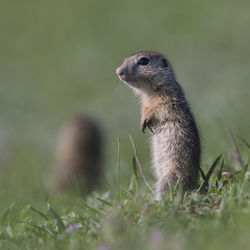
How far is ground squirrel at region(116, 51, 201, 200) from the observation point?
14.8 feet

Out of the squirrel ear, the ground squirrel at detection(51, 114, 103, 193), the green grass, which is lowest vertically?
the ground squirrel at detection(51, 114, 103, 193)

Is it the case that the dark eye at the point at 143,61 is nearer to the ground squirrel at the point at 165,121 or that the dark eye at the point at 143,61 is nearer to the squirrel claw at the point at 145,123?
the ground squirrel at the point at 165,121

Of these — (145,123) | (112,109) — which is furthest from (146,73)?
(112,109)

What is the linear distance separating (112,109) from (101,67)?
360 cm

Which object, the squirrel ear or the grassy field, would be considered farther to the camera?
the squirrel ear

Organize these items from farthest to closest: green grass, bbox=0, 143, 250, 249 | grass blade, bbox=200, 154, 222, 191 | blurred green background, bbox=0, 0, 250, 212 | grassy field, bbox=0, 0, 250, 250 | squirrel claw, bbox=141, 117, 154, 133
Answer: blurred green background, bbox=0, 0, 250, 212, squirrel claw, bbox=141, 117, 154, 133, grass blade, bbox=200, 154, 222, 191, grassy field, bbox=0, 0, 250, 250, green grass, bbox=0, 143, 250, 249

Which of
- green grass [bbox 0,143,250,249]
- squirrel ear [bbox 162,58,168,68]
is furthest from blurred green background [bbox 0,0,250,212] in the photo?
green grass [bbox 0,143,250,249]

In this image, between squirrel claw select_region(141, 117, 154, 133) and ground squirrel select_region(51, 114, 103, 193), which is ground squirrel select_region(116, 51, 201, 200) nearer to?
squirrel claw select_region(141, 117, 154, 133)

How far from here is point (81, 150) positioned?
10.1m

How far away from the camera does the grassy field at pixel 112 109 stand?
344 centimetres

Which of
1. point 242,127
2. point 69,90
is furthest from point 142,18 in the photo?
point 242,127

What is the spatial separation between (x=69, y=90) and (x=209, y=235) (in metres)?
16.0

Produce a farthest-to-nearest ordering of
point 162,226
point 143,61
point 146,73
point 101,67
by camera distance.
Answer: point 101,67
point 143,61
point 146,73
point 162,226

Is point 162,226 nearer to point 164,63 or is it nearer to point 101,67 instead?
point 164,63
